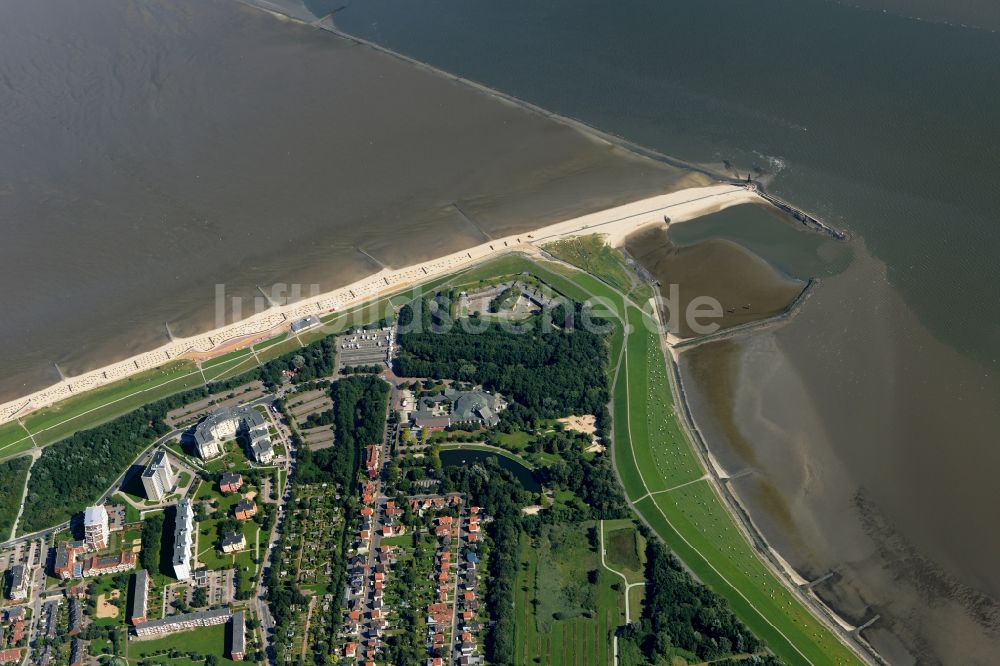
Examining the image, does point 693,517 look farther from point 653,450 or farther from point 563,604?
point 563,604

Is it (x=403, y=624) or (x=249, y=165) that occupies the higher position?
(x=249, y=165)

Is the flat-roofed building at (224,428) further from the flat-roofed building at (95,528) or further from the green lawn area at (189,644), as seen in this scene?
the green lawn area at (189,644)

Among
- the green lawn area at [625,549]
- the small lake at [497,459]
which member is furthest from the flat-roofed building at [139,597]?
the green lawn area at [625,549]

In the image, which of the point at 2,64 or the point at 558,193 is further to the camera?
the point at 2,64

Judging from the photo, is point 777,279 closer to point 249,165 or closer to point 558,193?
point 558,193

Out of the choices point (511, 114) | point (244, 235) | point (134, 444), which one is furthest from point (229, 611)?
point (511, 114)

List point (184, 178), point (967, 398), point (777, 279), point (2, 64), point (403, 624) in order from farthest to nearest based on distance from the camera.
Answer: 1. point (2, 64)
2. point (184, 178)
3. point (777, 279)
4. point (967, 398)
5. point (403, 624)

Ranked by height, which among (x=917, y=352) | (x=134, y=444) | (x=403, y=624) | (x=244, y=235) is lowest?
(x=403, y=624)

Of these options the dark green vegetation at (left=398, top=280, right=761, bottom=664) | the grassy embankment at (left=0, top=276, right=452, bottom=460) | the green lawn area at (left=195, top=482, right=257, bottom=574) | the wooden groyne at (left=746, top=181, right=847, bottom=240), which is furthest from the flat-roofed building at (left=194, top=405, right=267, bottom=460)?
the wooden groyne at (left=746, top=181, right=847, bottom=240)

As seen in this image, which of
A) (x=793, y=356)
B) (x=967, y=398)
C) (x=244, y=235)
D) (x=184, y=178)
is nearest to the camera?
(x=967, y=398)
